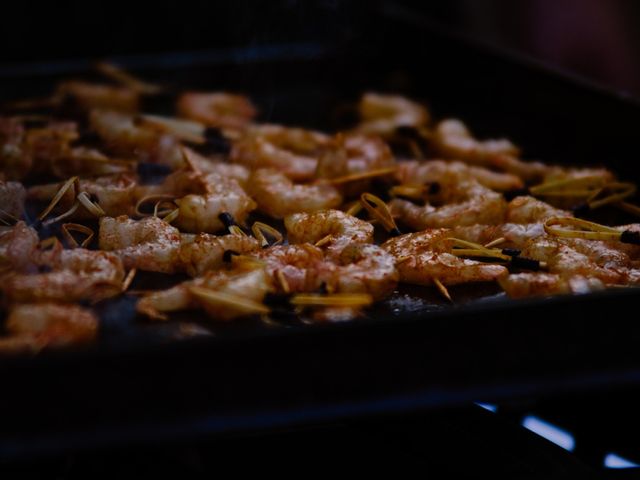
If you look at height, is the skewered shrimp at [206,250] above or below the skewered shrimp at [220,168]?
below

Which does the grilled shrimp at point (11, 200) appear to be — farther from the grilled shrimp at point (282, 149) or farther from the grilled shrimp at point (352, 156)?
the grilled shrimp at point (352, 156)

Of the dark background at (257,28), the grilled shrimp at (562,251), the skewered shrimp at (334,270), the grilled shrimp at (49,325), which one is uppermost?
the dark background at (257,28)

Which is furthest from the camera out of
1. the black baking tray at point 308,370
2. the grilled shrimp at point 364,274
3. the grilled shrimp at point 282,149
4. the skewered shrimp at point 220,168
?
the grilled shrimp at point 282,149

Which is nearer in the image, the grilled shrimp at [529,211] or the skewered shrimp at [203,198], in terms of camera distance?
the skewered shrimp at [203,198]

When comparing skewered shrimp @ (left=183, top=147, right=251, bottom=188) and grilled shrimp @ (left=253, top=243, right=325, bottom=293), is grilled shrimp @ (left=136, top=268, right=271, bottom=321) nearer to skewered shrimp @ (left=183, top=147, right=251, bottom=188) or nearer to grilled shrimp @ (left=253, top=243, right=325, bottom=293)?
grilled shrimp @ (left=253, top=243, right=325, bottom=293)

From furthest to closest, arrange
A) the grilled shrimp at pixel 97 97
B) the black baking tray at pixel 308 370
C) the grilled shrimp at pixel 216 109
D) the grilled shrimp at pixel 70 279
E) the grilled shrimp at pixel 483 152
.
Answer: the grilled shrimp at pixel 97 97 < the grilled shrimp at pixel 216 109 < the grilled shrimp at pixel 483 152 < the grilled shrimp at pixel 70 279 < the black baking tray at pixel 308 370

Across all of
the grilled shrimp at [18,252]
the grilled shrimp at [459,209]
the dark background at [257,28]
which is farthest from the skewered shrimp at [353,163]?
the dark background at [257,28]

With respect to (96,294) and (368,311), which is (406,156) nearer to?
(368,311)
